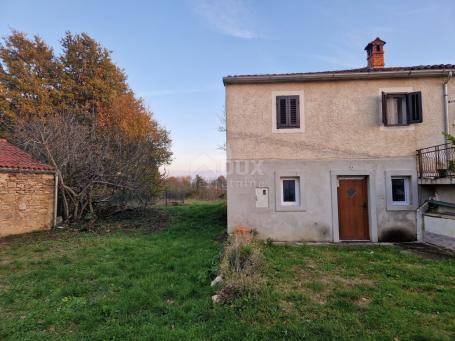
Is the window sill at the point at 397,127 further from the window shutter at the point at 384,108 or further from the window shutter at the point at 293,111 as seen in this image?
the window shutter at the point at 293,111

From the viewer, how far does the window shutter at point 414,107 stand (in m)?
8.21

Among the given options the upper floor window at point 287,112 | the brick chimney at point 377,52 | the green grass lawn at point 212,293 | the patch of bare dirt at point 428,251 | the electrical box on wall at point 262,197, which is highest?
the brick chimney at point 377,52

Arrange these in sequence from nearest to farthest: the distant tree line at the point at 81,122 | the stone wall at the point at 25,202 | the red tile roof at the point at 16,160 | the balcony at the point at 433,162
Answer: the balcony at the point at 433,162 → the stone wall at the point at 25,202 → the red tile roof at the point at 16,160 → the distant tree line at the point at 81,122

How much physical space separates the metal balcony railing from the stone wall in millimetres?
15579

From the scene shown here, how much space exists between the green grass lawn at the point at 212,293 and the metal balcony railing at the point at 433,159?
2902mm

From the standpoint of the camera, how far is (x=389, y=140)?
8508mm

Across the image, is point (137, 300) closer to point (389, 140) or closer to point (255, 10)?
point (389, 140)

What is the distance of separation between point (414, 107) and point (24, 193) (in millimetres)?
15836

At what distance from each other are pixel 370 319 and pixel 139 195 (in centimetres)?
1355

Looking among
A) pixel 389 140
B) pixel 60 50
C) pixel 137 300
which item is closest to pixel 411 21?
pixel 389 140

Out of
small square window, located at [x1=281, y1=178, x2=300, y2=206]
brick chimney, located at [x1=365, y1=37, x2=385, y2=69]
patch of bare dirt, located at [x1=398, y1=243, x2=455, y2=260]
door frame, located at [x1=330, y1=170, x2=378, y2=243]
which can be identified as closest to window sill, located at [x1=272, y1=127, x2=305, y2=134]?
small square window, located at [x1=281, y1=178, x2=300, y2=206]

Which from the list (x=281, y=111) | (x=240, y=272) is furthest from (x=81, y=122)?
(x=240, y=272)

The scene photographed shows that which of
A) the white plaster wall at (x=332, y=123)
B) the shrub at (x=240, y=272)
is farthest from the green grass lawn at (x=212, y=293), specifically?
the white plaster wall at (x=332, y=123)

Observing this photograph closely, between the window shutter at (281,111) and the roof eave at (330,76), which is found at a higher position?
the roof eave at (330,76)
